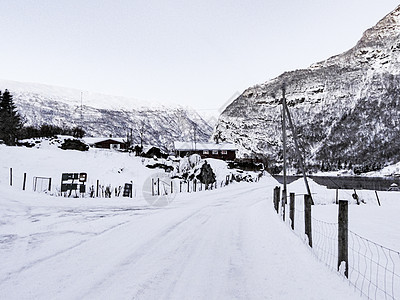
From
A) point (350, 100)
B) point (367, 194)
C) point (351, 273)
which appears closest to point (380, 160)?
point (350, 100)

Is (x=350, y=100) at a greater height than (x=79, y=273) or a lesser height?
greater

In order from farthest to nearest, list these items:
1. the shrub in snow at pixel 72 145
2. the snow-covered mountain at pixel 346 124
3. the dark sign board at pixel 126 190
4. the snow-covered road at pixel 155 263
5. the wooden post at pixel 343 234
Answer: the snow-covered mountain at pixel 346 124, the shrub in snow at pixel 72 145, the dark sign board at pixel 126 190, the wooden post at pixel 343 234, the snow-covered road at pixel 155 263

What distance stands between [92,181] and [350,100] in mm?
186559

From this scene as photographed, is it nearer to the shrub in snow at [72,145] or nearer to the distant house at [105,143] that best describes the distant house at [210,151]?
the distant house at [105,143]

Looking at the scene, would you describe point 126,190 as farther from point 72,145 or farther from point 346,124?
point 346,124

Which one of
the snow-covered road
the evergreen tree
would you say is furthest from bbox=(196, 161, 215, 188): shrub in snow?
the evergreen tree

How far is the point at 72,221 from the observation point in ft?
30.4

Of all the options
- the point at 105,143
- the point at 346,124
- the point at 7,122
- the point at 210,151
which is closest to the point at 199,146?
the point at 210,151

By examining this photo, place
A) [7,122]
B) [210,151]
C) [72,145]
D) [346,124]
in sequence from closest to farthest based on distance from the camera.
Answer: [72,145], [7,122], [210,151], [346,124]

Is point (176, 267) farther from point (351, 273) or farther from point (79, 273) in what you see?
point (351, 273)

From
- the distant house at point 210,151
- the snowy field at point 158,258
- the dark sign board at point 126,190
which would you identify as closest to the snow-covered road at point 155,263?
the snowy field at point 158,258

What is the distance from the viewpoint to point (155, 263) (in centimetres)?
A: 521

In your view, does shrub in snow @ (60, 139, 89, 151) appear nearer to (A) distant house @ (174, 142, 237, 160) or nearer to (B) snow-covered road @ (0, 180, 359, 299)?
(B) snow-covered road @ (0, 180, 359, 299)

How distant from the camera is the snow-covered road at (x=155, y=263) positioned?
4020 millimetres
